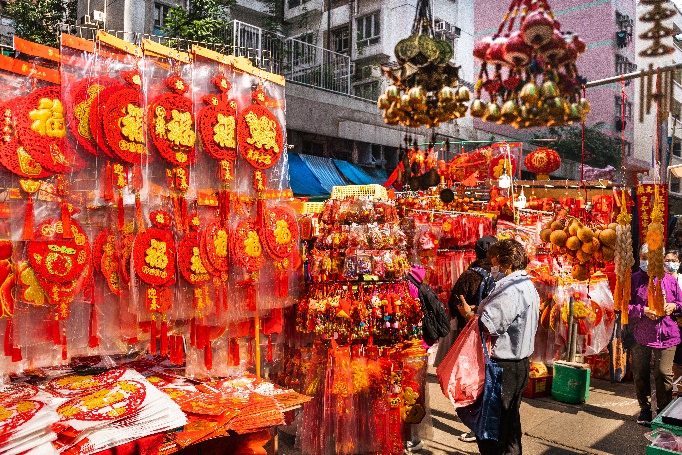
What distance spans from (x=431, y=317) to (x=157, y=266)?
2491 mm

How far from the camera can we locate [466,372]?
3.50 metres

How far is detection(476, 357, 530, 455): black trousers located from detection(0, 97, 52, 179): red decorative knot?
2904mm

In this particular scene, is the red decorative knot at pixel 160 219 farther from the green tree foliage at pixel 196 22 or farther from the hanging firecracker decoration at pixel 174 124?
the green tree foliage at pixel 196 22

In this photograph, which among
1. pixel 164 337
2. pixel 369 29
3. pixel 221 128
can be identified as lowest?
pixel 164 337

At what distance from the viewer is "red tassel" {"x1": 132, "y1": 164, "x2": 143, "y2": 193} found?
2785mm

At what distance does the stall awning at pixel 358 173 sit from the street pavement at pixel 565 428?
7.56 metres

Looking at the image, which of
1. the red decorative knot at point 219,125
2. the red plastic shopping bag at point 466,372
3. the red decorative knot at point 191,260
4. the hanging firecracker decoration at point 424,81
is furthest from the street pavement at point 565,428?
the hanging firecracker decoration at point 424,81

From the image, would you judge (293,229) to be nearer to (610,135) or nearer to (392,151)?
(610,135)

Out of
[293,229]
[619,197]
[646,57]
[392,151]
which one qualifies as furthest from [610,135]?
[293,229]

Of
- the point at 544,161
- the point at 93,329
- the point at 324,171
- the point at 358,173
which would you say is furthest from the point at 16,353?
the point at 358,173

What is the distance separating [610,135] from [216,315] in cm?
1156

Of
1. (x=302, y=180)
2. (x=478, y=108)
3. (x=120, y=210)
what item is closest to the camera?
(x=120, y=210)

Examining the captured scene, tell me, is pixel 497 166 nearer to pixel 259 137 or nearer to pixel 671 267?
pixel 671 267

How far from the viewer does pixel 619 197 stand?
4.14 m
